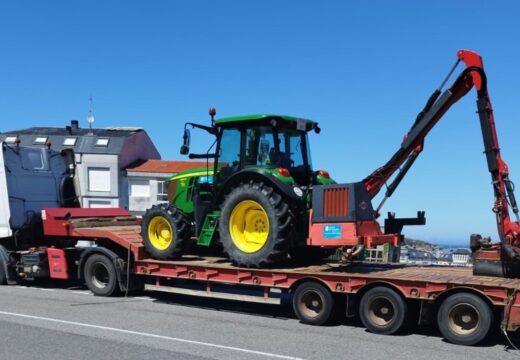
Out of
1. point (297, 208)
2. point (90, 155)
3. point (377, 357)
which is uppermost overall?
point (90, 155)

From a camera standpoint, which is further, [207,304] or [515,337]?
[207,304]

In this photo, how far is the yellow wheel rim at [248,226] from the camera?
388 inches

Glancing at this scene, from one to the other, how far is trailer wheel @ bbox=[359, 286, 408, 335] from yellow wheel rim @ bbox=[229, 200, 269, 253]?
2.14 m

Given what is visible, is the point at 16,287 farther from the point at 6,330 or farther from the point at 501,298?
the point at 501,298

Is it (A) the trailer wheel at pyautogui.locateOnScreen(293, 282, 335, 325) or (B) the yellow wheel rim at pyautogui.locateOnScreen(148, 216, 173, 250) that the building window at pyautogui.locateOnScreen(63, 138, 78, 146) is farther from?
(A) the trailer wheel at pyautogui.locateOnScreen(293, 282, 335, 325)

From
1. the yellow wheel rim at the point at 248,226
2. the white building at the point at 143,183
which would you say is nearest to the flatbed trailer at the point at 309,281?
the yellow wheel rim at the point at 248,226

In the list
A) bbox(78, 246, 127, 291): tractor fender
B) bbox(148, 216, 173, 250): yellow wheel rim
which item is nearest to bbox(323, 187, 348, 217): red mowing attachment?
bbox(148, 216, 173, 250): yellow wheel rim

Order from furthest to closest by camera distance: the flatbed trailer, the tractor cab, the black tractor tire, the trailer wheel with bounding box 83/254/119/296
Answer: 1. the trailer wheel with bounding box 83/254/119/296
2. the black tractor tire
3. the tractor cab
4. the flatbed trailer

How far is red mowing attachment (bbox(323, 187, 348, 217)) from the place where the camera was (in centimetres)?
912

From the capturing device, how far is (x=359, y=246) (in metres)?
9.06

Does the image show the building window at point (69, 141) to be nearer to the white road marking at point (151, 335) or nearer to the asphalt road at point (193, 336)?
the asphalt road at point (193, 336)

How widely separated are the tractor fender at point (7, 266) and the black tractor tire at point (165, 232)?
4219mm

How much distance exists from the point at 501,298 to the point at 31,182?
11360 millimetres

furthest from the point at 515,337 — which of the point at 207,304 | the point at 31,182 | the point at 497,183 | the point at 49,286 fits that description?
the point at 31,182
